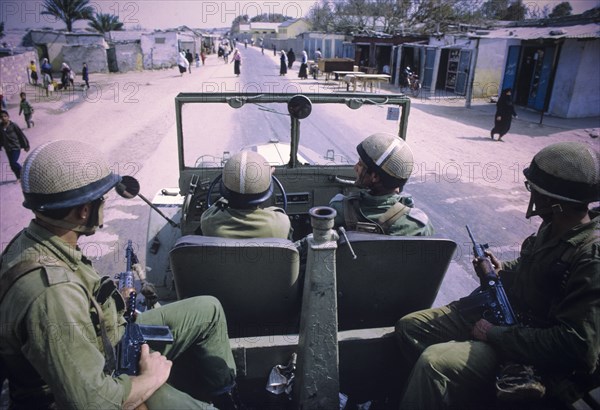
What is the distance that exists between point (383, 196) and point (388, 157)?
248 mm

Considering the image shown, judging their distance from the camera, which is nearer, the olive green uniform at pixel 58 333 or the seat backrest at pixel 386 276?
the olive green uniform at pixel 58 333

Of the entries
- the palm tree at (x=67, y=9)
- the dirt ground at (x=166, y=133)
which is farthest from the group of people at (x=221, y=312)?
the palm tree at (x=67, y=9)

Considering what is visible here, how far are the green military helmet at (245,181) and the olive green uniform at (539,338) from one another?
1.10 meters

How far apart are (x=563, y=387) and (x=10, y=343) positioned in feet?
7.28

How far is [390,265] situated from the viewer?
2.29 metres

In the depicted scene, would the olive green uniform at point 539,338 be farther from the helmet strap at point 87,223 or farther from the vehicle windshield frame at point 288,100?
the vehicle windshield frame at point 288,100

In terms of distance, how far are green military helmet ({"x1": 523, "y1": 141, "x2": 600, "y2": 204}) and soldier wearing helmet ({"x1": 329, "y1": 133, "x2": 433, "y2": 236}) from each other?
738mm

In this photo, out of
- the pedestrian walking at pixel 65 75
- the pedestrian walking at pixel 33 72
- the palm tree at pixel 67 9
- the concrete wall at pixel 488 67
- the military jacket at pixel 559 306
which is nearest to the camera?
the military jacket at pixel 559 306

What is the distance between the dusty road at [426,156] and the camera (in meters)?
5.62

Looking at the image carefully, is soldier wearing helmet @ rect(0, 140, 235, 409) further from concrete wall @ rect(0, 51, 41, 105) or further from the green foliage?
the green foliage

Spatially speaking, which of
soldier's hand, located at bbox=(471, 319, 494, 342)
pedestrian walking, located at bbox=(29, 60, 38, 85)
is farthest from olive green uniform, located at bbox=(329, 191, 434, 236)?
pedestrian walking, located at bbox=(29, 60, 38, 85)

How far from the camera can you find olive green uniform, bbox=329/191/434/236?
2605 mm

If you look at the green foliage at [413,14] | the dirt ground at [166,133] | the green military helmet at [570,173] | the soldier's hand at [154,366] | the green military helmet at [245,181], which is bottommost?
the dirt ground at [166,133]

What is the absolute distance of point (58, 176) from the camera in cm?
163
